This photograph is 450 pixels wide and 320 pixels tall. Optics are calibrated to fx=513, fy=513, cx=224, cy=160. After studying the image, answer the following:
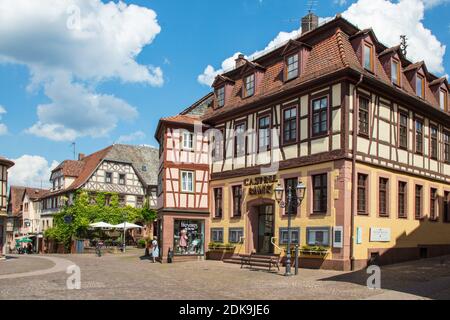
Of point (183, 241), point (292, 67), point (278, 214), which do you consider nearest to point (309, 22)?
point (292, 67)

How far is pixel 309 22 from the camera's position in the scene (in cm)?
2784

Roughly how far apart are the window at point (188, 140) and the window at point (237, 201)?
13.5 feet

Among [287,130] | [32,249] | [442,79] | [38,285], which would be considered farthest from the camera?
[32,249]

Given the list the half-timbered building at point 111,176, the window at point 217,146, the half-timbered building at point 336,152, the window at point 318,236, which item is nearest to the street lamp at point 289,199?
the half-timbered building at point 336,152

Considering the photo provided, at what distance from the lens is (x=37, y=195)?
69.2 metres

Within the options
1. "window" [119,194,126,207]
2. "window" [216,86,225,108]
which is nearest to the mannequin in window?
"window" [216,86,225,108]

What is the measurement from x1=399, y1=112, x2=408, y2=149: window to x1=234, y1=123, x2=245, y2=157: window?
8.08 metres

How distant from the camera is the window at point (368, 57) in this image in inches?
921

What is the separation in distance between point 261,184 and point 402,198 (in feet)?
22.4

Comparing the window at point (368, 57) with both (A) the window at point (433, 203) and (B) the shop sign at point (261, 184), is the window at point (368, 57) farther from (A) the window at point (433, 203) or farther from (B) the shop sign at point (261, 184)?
(A) the window at point (433, 203)

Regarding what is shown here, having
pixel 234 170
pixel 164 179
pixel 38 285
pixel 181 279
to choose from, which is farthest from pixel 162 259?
pixel 38 285

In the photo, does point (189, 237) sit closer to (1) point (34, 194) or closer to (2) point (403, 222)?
(2) point (403, 222)
